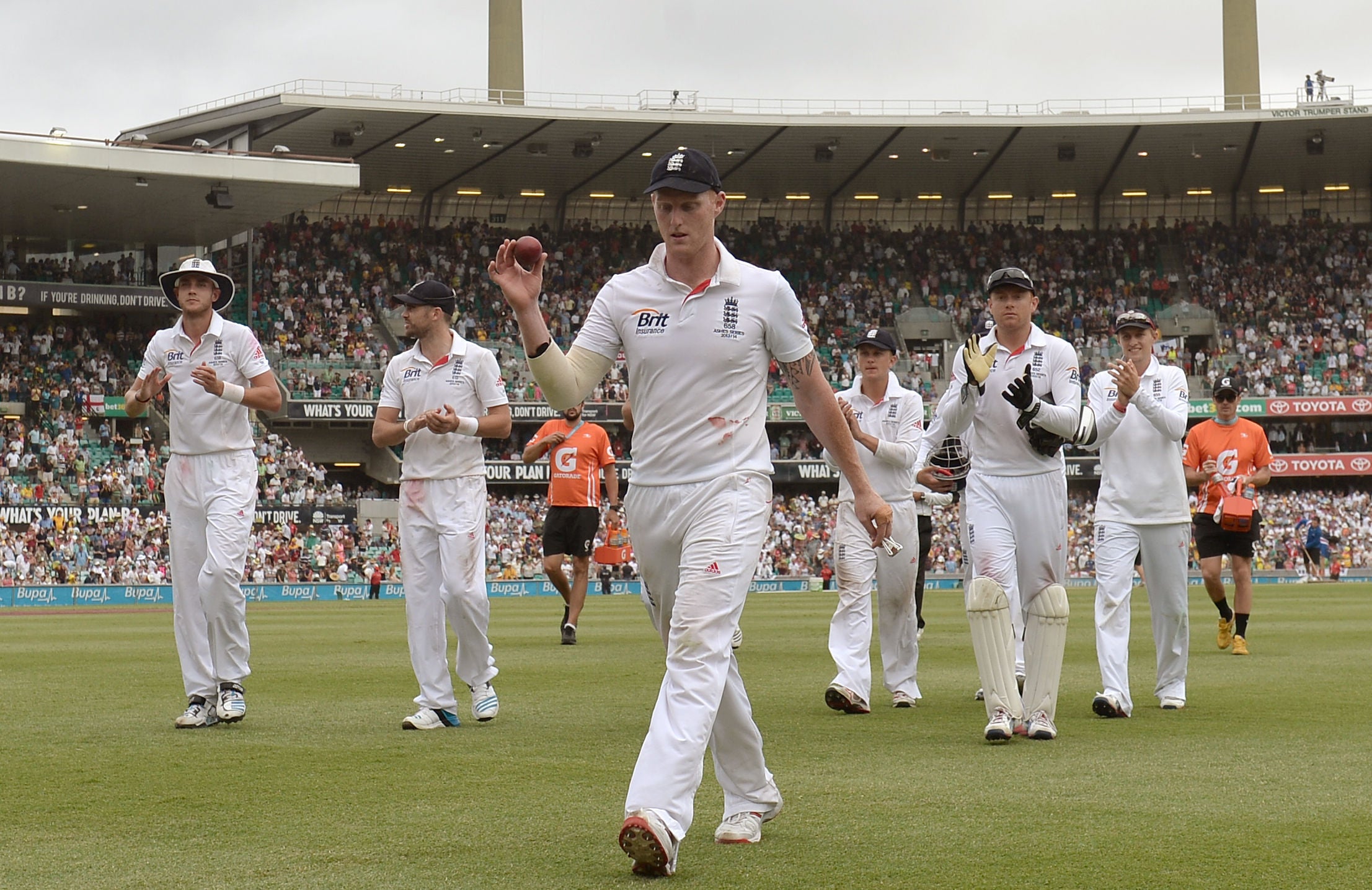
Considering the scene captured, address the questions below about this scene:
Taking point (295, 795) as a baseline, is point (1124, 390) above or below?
above

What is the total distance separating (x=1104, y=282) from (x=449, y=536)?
47.8 m

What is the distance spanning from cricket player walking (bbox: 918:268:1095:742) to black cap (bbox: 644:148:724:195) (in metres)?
2.73

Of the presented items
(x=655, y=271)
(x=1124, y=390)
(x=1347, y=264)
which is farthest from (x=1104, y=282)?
(x=655, y=271)

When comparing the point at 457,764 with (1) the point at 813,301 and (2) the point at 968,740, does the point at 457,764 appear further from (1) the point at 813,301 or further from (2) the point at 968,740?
(1) the point at 813,301

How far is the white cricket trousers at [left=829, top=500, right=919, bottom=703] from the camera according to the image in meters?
9.54

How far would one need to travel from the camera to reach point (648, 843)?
4.46 meters

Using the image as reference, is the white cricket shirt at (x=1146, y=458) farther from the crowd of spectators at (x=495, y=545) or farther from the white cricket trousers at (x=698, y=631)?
the crowd of spectators at (x=495, y=545)

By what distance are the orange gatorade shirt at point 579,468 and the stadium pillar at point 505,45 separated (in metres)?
36.4

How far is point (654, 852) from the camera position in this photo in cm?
448

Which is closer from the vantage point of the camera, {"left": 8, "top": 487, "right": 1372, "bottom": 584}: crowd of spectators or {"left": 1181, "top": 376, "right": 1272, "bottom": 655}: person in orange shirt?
{"left": 1181, "top": 376, "right": 1272, "bottom": 655}: person in orange shirt

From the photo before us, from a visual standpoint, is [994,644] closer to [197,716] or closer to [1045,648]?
[1045,648]

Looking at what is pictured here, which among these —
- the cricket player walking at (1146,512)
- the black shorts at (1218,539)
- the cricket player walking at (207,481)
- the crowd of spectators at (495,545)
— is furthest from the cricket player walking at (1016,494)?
the crowd of spectators at (495,545)

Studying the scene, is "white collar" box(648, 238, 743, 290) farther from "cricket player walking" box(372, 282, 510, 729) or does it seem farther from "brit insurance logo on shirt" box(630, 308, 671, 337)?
"cricket player walking" box(372, 282, 510, 729)

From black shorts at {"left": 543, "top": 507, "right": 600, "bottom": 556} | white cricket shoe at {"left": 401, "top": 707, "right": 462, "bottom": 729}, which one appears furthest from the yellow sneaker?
white cricket shoe at {"left": 401, "top": 707, "right": 462, "bottom": 729}
